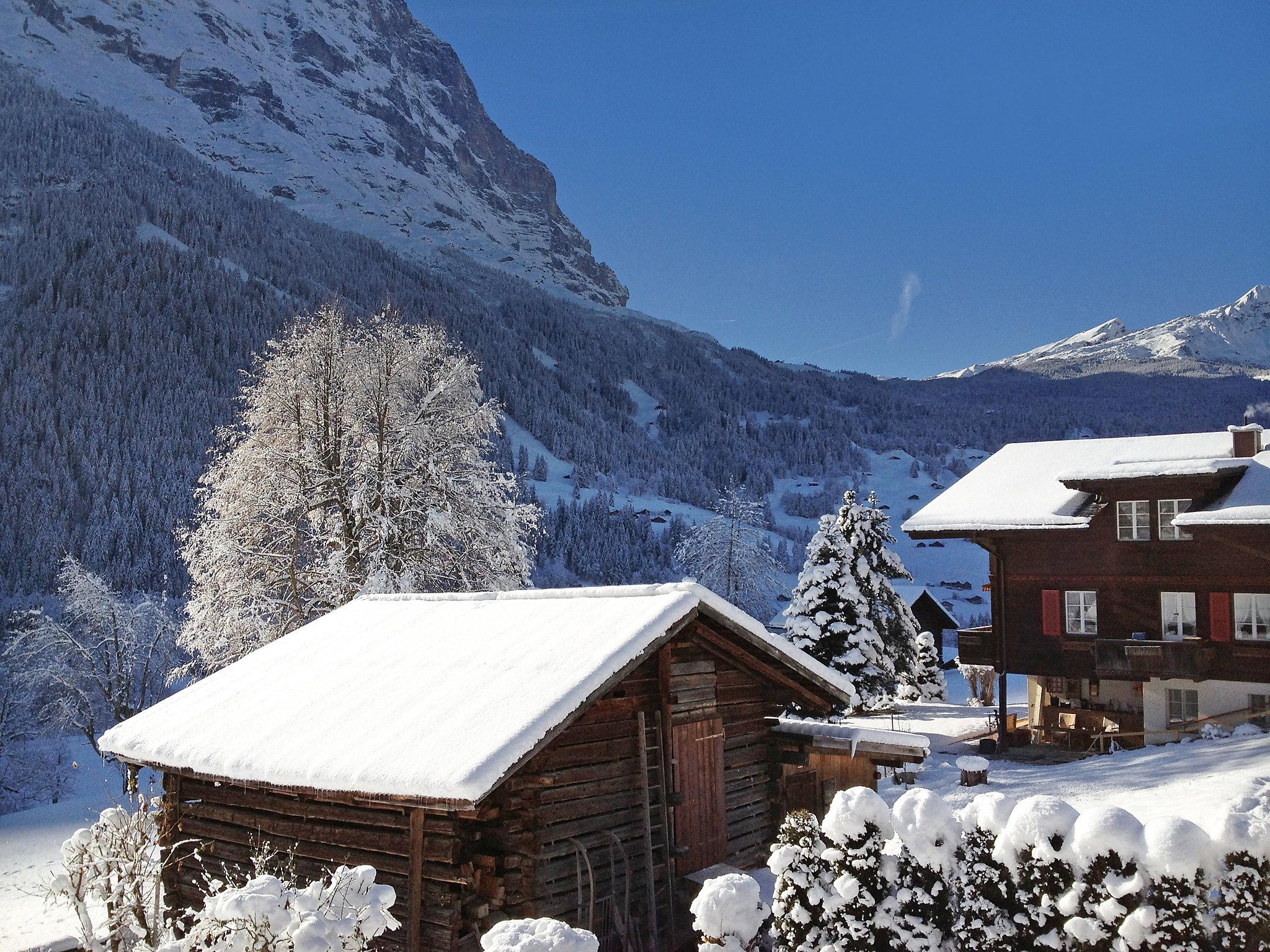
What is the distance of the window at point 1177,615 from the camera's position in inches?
883

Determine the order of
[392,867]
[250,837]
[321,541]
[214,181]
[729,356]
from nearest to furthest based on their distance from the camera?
[392,867] → [250,837] → [321,541] → [214,181] → [729,356]

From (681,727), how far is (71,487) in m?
65.1

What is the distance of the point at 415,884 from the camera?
8.77 metres

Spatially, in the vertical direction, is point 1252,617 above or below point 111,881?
above

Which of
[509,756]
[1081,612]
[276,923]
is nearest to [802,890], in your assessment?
[509,756]

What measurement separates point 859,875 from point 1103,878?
1.76 metres

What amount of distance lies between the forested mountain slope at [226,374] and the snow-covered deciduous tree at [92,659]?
4691mm

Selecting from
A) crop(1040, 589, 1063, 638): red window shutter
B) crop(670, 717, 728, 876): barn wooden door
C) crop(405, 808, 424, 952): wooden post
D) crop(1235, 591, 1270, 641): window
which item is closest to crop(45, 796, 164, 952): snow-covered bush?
crop(405, 808, 424, 952): wooden post

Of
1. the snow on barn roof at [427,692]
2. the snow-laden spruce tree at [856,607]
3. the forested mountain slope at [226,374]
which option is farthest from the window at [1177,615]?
the forested mountain slope at [226,374]

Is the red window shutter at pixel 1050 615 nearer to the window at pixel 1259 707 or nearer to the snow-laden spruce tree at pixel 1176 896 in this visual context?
the window at pixel 1259 707

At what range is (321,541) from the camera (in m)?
25.0

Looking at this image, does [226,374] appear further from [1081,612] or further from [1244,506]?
[1244,506]

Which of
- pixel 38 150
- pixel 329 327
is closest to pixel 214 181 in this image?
pixel 38 150

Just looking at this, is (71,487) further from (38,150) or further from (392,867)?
(38,150)
